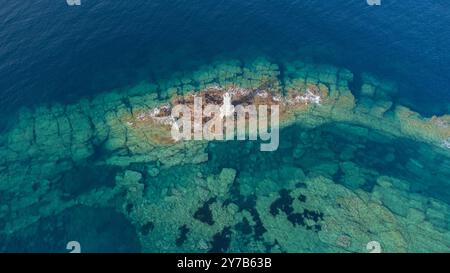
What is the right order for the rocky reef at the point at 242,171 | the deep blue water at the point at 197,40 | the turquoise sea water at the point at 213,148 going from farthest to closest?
the deep blue water at the point at 197,40 → the turquoise sea water at the point at 213,148 → the rocky reef at the point at 242,171

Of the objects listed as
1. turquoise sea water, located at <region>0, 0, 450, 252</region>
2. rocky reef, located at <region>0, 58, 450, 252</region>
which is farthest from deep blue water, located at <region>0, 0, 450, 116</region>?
rocky reef, located at <region>0, 58, 450, 252</region>

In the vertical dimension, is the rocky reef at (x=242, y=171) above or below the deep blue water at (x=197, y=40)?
below

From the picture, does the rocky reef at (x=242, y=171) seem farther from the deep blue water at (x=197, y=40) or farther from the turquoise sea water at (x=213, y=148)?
the deep blue water at (x=197, y=40)

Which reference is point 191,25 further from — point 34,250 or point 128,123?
point 34,250

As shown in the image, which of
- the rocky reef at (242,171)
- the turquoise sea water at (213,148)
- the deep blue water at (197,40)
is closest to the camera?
the rocky reef at (242,171)

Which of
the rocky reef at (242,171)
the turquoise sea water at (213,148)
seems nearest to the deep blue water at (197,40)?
the turquoise sea water at (213,148)

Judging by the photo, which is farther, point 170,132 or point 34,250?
point 170,132
